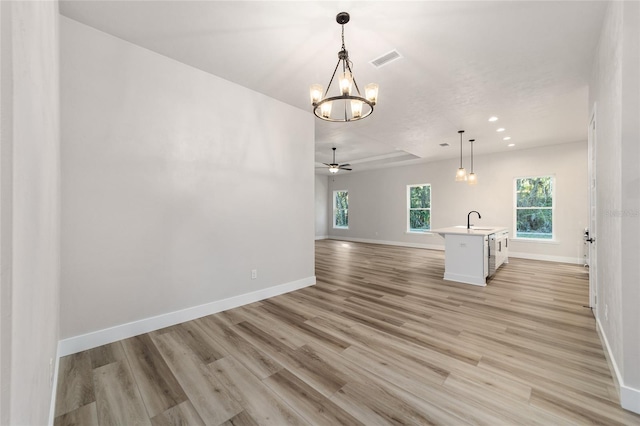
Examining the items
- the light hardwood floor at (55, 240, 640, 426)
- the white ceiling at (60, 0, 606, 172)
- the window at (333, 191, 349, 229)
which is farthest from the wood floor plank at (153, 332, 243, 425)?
the window at (333, 191, 349, 229)

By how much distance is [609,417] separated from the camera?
1609 millimetres

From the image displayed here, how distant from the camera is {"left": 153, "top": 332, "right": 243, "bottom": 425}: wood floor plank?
1665 mm

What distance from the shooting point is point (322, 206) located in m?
11.6

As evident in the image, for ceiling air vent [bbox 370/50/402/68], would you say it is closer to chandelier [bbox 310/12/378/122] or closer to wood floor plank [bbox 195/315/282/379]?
chandelier [bbox 310/12/378/122]

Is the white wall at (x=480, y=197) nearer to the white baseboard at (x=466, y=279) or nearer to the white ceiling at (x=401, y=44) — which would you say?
the white ceiling at (x=401, y=44)

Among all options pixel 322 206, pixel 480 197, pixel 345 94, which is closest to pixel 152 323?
pixel 345 94

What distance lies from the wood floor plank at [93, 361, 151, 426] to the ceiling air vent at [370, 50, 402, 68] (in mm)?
3577

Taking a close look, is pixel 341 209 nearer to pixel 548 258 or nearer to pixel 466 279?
pixel 548 258

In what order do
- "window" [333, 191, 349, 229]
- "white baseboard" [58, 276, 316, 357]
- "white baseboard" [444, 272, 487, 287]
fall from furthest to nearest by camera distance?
"window" [333, 191, 349, 229] → "white baseboard" [444, 272, 487, 287] → "white baseboard" [58, 276, 316, 357]

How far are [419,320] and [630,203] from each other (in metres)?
2.04

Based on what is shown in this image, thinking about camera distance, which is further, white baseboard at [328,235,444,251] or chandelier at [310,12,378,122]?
white baseboard at [328,235,444,251]

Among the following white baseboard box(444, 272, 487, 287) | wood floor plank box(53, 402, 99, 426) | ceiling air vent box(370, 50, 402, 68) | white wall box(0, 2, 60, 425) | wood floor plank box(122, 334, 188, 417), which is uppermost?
ceiling air vent box(370, 50, 402, 68)

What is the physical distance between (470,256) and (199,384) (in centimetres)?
436

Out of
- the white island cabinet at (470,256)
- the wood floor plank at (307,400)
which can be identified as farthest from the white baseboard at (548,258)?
the wood floor plank at (307,400)
